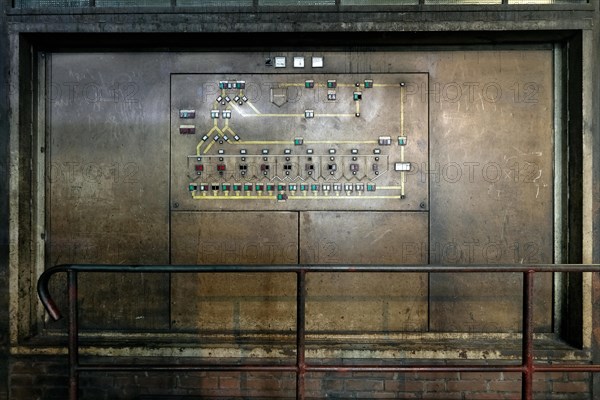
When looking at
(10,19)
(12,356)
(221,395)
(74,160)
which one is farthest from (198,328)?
(10,19)

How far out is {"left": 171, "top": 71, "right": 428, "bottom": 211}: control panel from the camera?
9.94ft

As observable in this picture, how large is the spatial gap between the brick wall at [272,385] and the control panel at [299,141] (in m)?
1.26

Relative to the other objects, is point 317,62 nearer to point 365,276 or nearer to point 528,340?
point 365,276

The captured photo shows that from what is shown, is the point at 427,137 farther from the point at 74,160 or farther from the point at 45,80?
the point at 45,80

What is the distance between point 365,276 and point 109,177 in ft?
7.01

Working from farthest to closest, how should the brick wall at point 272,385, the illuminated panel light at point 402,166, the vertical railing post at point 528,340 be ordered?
the illuminated panel light at point 402,166, the brick wall at point 272,385, the vertical railing post at point 528,340

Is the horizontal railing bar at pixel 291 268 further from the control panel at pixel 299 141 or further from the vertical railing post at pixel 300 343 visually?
the control panel at pixel 299 141

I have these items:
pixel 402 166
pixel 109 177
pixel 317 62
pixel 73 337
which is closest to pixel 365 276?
pixel 402 166

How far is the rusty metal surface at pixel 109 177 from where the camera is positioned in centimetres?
307

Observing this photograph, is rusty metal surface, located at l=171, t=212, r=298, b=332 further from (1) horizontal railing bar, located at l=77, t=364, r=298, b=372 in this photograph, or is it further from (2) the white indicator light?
(2) the white indicator light

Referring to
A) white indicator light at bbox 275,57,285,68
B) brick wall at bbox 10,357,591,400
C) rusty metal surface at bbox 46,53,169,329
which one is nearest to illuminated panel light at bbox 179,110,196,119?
rusty metal surface at bbox 46,53,169,329

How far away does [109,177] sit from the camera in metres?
3.09

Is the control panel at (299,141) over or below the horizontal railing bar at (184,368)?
over

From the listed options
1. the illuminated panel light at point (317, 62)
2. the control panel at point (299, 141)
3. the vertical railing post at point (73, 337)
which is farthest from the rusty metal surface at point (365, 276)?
the vertical railing post at point (73, 337)
